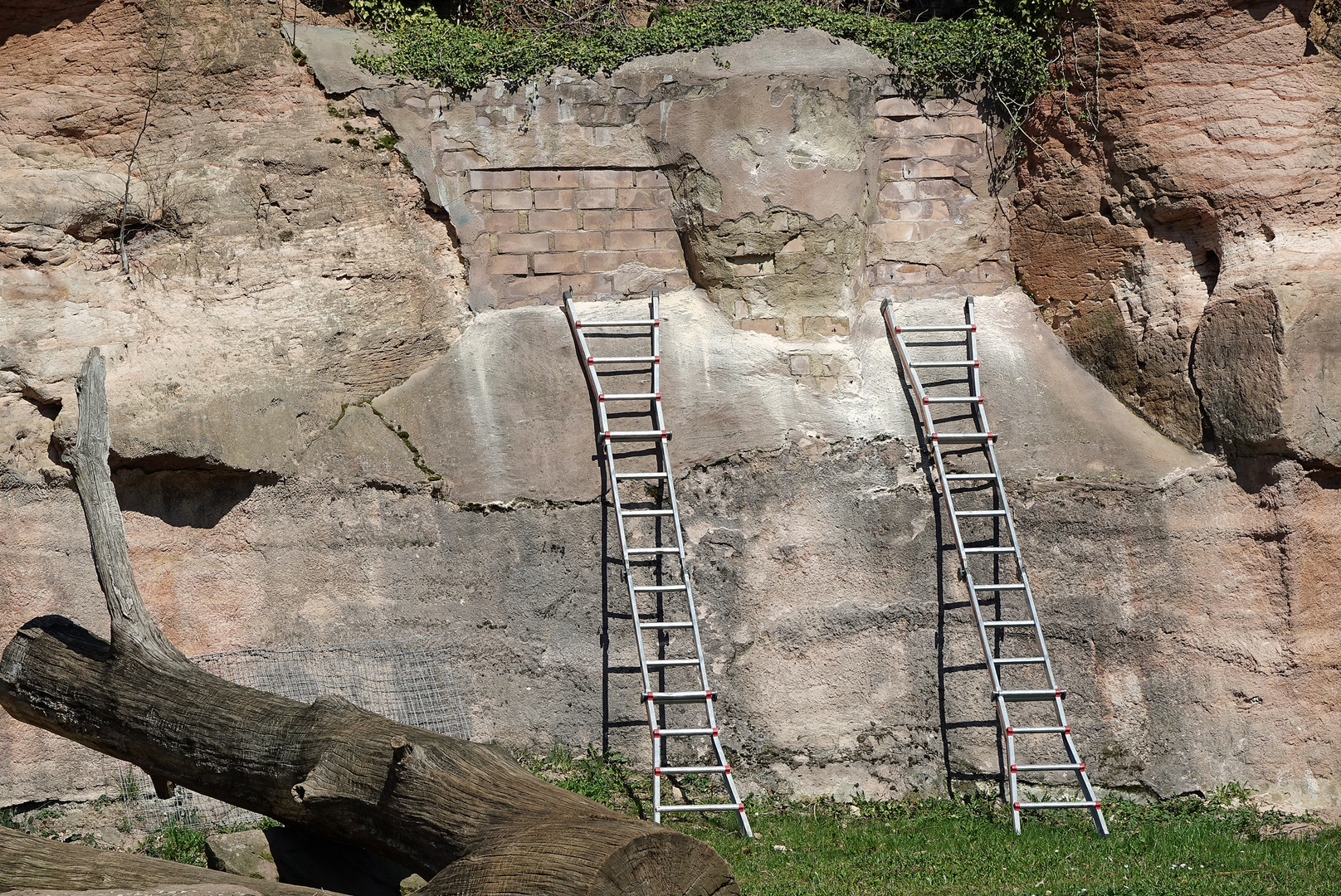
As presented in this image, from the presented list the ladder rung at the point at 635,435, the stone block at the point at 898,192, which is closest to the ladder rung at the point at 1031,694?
the ladder rung at the point at 635,435

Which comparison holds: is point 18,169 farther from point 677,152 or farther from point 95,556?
point 677,152

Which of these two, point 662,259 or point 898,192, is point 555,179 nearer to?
point 662,259

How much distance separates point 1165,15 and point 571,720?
4.99 metres

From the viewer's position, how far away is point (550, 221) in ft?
22.1

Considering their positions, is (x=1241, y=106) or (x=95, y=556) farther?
(x=1241, y=106)

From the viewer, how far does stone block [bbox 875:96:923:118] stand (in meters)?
6.95

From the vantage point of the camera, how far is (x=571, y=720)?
6.34 meters

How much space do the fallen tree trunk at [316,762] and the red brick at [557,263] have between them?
8.36 feet

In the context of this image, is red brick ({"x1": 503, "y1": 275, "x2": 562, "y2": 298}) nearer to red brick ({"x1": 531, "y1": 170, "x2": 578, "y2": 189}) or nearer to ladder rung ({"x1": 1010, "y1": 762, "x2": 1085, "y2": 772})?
red brick ({"x1": 531, "y1": 170, "x2": 578, "y2": 189})

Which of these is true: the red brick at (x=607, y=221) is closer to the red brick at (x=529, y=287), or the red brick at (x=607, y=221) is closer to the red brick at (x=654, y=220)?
the red brick at (x=654, y=220)

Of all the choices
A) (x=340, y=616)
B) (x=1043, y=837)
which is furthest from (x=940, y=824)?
(x=340, y=616)

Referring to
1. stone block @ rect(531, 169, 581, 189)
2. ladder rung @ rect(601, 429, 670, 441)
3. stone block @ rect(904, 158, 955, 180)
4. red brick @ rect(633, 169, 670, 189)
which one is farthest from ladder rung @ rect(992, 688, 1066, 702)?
stone block @ rect(531, 169, 581, 189)

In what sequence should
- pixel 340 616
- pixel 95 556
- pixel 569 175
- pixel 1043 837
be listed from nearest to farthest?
1. pixel 95 556
2. pixel 1043 837
3. pixel 340 616
4. pixel 569 175

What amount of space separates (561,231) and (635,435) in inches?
50.7
